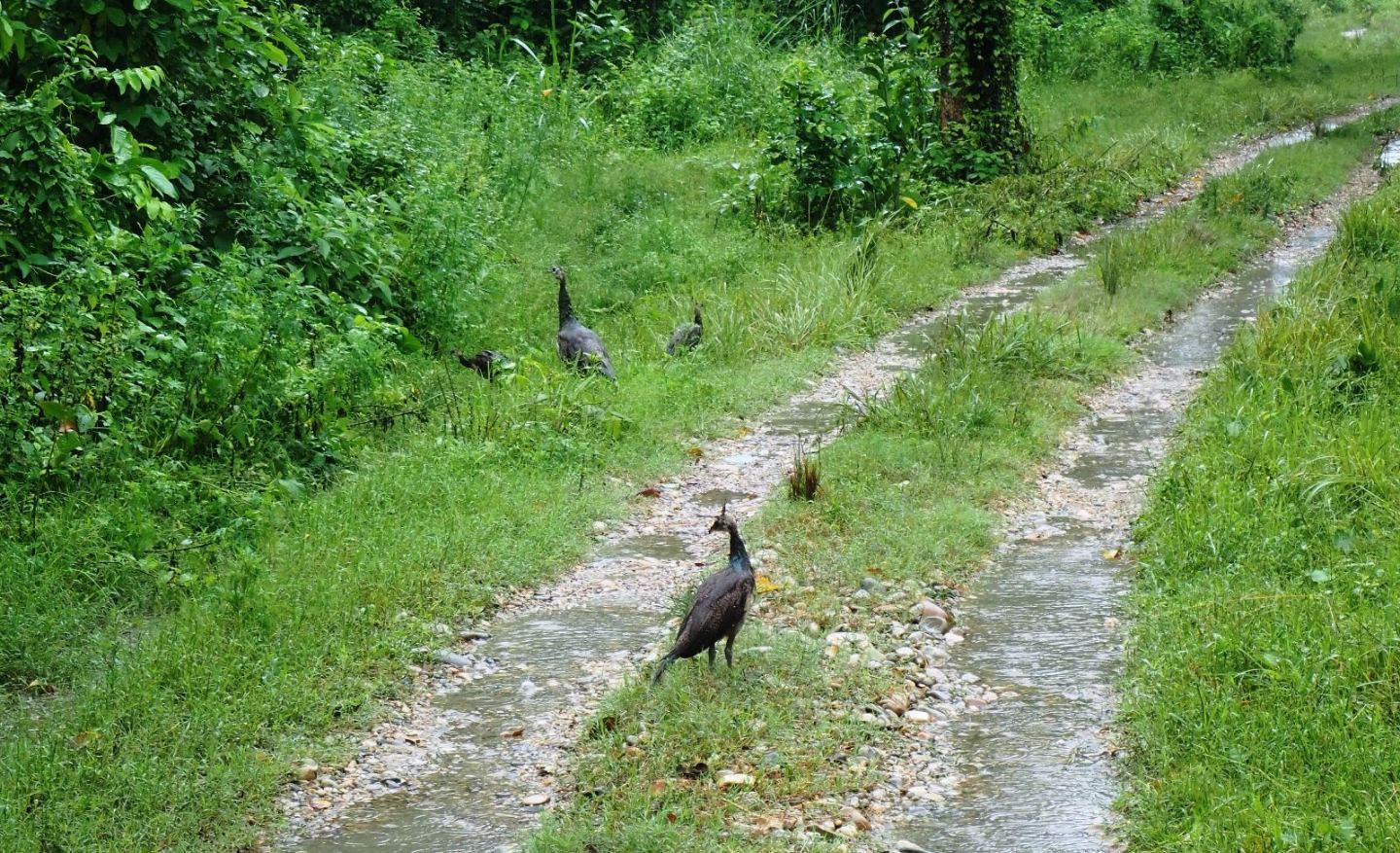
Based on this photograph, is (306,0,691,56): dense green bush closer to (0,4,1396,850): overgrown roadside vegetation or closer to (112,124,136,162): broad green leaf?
(0,4,1396,850): overgrown roadside vegetation

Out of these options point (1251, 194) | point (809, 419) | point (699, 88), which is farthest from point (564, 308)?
point (1251, 194)

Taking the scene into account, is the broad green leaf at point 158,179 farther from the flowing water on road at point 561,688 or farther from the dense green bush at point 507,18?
the dense green bush at point 507,18

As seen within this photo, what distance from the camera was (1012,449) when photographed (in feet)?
28.0

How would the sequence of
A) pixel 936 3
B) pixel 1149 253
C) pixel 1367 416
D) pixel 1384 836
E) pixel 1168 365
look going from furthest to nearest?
pixel 936 3
pixel 1149 253
pixel 1168 365
pixel 1367 416
pixel 1384 836

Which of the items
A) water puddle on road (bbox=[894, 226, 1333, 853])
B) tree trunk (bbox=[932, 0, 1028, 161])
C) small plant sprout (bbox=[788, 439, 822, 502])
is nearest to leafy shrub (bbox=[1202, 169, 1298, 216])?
tree trunk (bbox=[932, 0, 1028, 161])

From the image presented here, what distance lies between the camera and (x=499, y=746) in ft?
17.4

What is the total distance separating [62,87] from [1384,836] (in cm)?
771

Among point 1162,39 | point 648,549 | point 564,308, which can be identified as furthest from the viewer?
point 1162,39

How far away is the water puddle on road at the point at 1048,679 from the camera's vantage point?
4.72 m

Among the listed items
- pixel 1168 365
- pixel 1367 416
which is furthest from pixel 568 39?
pixel 1367 416

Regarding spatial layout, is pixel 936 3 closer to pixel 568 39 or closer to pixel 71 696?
pixel 568 39

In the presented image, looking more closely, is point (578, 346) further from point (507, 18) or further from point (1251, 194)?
point (507, 18)

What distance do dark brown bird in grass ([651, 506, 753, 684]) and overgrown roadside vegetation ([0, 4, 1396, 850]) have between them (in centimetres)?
127

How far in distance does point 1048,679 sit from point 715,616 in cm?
155
